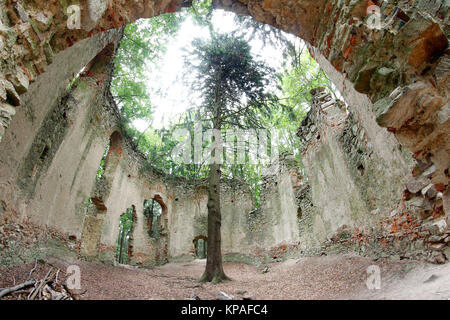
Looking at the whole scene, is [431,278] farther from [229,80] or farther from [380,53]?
[229,80]

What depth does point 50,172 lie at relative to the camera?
5.93m

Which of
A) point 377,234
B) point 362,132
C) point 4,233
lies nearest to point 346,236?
Answer: point 377,234

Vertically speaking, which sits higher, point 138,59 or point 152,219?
point 138,59

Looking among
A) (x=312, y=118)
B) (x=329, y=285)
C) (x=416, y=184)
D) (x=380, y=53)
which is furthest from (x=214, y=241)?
(x=380, y=53)

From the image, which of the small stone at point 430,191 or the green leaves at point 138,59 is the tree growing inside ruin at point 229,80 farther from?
the small stone at point 430,191

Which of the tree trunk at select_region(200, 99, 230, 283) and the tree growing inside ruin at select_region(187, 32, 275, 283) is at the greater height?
the tree growing inside ruin at select_region(187, 32, 275, 283)

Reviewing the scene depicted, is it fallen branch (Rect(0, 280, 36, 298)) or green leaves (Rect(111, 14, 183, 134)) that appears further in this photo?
green leaves (Rect(111, 14, 183, 134))

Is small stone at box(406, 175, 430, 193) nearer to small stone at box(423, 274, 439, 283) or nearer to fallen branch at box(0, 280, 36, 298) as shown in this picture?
small stone at box(423, 274, 439, 283)

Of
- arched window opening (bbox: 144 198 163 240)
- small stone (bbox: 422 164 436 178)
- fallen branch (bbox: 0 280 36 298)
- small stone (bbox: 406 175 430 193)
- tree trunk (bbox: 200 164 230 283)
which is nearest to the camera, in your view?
small stone (bbox: 422 164 436 178)

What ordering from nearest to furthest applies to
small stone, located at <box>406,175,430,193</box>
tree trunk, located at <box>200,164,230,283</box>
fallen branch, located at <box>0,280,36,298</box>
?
fallen branch, located at <box>0,280,36,298</box>
small stone, located at <box>406,175,430,193</box>
tree trunk, located at <box>200,164,230,283</box>

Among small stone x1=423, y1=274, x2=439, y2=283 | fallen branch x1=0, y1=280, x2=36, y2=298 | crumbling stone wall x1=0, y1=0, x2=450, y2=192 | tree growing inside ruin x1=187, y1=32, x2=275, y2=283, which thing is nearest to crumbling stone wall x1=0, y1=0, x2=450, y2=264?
crumbling stone wall x1=0, y1=0, x2=450, y2=192

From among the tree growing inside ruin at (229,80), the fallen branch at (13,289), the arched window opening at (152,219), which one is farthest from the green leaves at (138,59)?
the fallen branch at (13,289)

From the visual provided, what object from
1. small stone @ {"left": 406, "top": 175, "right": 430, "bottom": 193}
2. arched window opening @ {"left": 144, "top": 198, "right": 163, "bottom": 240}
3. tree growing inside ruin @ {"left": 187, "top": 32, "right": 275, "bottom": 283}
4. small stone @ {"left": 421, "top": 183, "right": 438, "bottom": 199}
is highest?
tree growing inside ruin @ {"left": 187, "top": 32, "right": 275, "bottom": 283}
